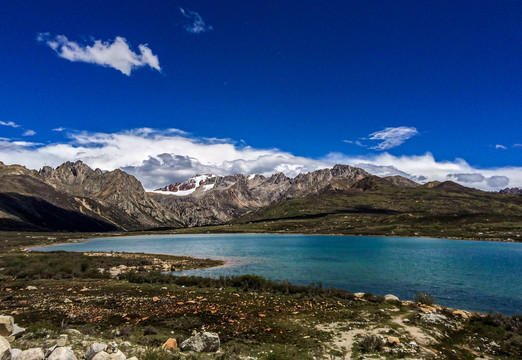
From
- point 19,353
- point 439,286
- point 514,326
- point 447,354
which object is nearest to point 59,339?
point 19,353

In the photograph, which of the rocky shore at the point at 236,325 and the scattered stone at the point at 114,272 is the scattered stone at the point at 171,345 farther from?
the scattered stone at the point at 114,272

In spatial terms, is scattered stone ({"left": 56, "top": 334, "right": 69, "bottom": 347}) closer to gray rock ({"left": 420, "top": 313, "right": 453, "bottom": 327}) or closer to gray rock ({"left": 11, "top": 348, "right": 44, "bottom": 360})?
gray rock ({"left": 11, "top": 348, "right": 44, "bottom": 360})

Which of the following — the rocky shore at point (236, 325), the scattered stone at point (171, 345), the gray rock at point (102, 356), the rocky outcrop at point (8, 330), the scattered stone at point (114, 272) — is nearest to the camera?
the gray rock at point (102, 356)

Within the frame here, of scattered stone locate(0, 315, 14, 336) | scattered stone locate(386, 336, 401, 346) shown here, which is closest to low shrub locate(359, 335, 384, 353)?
scattered stone locate(386, 336, 401, 346)

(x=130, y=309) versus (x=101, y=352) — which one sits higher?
(x=101, y=352)

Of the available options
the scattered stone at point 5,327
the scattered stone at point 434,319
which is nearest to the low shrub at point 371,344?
the scattered stone at point 434,319

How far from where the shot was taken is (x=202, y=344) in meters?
14.4

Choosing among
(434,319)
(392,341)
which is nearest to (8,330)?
(392,341)

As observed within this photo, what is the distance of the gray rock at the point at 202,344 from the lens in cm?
Answer: 1434

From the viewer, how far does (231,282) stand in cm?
3447

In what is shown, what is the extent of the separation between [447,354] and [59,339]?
733 inches

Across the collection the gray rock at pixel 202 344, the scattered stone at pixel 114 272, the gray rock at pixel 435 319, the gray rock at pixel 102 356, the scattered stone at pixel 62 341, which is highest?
the gray rock at pixel 102 356

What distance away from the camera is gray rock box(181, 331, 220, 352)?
14.3 meters

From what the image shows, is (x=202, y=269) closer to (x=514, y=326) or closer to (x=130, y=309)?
(x=130, y=309)
